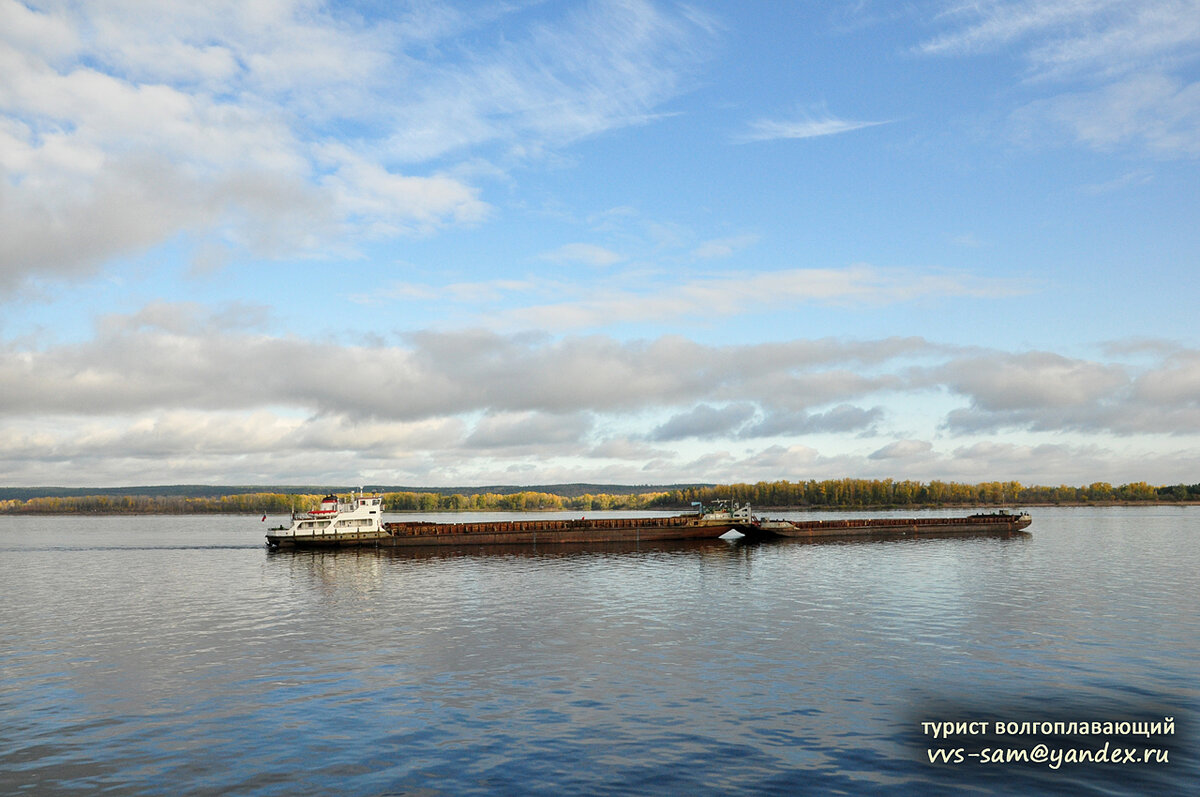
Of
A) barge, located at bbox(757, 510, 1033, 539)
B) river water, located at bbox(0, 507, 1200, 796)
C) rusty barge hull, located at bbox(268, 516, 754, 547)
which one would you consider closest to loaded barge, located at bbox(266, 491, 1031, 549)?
rusty barge hull, located at bbox(268, 516, 754, 547)

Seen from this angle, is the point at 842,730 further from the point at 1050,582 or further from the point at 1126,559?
the point at 1126,559

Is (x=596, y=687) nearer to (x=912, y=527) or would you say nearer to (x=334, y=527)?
(x=334, y=527)

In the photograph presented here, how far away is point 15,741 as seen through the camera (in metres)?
27.1

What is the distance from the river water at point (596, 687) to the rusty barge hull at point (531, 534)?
45641 mm

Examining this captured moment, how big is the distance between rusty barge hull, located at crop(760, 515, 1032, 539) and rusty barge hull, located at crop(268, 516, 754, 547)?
20804 mm

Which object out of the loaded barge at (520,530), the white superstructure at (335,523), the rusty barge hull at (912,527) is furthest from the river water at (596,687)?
the rusty barge hull at (912,527)

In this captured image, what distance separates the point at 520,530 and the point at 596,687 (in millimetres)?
93924

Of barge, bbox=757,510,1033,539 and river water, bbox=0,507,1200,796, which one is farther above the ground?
river water, bbox=0,507,1200,796

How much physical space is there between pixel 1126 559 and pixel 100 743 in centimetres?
10897

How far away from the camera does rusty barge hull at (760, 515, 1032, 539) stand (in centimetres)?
14775

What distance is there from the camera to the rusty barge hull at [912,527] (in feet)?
485

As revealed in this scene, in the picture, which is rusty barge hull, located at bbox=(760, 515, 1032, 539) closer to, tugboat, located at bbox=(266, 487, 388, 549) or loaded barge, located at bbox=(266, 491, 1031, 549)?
loaded barge, located at bbox=(266, 491, 1031, 549)

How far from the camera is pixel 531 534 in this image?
405ft

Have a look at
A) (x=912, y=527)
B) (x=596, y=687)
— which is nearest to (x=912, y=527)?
(x=912, y=527)
